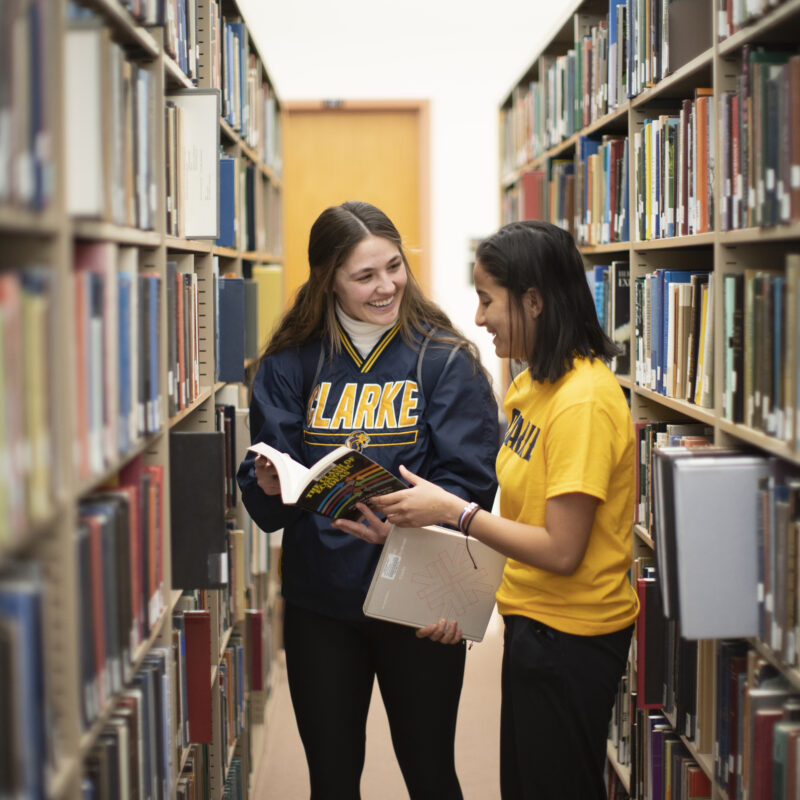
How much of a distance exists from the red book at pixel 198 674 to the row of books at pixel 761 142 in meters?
1.23

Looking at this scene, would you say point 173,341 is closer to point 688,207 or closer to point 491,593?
point 491,593

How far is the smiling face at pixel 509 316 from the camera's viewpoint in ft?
5.67

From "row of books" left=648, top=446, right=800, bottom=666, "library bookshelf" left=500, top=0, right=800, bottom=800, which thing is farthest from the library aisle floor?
"row of books" left=648, top=446, right=800, bottom=666

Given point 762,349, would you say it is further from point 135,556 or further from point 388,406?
point 135,556

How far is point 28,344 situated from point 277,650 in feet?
11.2

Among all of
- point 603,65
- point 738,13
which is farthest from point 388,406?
point 603,65

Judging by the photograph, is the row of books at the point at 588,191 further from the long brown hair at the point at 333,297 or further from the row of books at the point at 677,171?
the long brown hair at the point at 333,297

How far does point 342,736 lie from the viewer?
1961 millimetres

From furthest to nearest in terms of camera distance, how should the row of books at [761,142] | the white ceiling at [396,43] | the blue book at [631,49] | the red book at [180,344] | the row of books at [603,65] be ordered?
1. the white ceiling at [396,43]
2. the blue book at [631,49]
3. the row of books at [603,65]
4. the red book at [180,344]
5. the row of books at [761,142]

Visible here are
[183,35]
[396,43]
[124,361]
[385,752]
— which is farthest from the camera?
[396,43]

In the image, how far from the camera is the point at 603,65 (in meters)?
2.92

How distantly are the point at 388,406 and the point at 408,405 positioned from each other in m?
0.04

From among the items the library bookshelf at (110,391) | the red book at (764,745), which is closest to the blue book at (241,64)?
the library bookshelf at (110,391)

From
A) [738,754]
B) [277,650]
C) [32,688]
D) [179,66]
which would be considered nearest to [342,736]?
[738,754]
